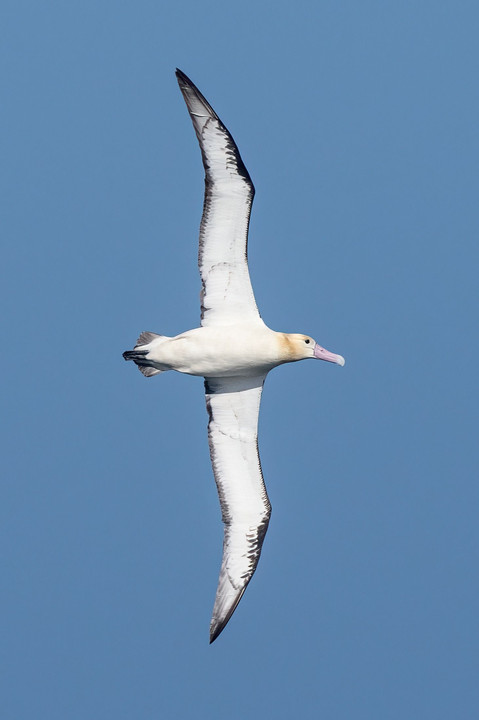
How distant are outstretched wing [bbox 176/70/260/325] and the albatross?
0.01 meters

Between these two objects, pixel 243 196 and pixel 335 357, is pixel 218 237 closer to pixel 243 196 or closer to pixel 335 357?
pixel 243 196

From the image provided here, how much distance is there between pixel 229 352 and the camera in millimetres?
23016

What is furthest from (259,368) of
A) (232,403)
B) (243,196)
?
(243,196)

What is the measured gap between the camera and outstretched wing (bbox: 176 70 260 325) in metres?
A: 22.1

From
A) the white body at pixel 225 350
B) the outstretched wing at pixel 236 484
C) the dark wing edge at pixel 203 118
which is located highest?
the dark wing edge at pixel 203 118

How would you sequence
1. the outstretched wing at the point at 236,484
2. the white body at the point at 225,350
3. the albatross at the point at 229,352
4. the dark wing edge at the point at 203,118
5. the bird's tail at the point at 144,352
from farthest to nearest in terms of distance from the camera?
the outstretched wing at the point at 236,484, the bird's tail at the point at 144,352, the white body at the point at 225,350, the albatross at the point at 229,352, the dark wing edge at the point at 203,118

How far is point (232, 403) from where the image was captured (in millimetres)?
23969

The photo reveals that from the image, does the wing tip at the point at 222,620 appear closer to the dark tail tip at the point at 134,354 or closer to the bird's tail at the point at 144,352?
the bird's tail at the point at 144,352

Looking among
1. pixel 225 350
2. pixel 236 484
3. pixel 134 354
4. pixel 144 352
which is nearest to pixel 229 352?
pixel 225 350

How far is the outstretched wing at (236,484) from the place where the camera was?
24.0m

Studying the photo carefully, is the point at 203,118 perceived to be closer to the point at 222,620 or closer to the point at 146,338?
the point at 146,338

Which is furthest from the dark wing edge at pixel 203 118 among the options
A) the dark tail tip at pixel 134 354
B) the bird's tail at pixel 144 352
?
the dark tail tip at pixel 134 354

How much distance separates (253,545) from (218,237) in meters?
5.04

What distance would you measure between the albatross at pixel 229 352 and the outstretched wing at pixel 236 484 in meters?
0.02
